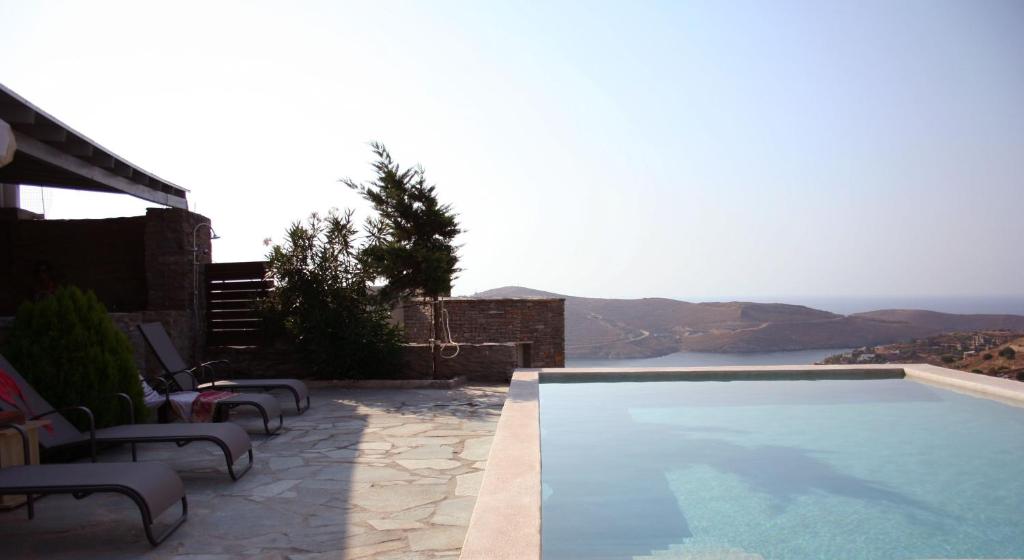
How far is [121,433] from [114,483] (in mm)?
1551

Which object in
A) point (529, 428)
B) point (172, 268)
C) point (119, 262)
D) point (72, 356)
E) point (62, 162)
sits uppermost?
point (62, 162)

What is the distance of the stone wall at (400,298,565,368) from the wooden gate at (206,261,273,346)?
6483 mm

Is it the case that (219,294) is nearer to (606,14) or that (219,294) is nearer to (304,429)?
(304,429)

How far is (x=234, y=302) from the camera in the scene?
9.70 meters

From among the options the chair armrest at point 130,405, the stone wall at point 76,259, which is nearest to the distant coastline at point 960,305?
the stone wall at point 76,259

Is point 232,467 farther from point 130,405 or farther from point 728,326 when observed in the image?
point 728,326

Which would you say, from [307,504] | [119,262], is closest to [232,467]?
[307,504]

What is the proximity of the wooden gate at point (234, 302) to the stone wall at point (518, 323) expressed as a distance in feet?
21.3

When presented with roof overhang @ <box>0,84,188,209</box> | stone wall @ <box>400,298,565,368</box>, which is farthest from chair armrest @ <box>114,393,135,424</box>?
stone wall @ <box>400,298,565,368</box>

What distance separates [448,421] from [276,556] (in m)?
3.44

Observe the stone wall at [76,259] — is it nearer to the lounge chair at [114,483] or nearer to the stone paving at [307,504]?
the stone paving at [307,504]

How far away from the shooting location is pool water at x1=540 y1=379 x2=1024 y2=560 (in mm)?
3949

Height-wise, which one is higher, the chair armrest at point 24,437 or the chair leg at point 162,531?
the chair armrest at point 24,437

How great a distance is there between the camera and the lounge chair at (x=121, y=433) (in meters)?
4.25
